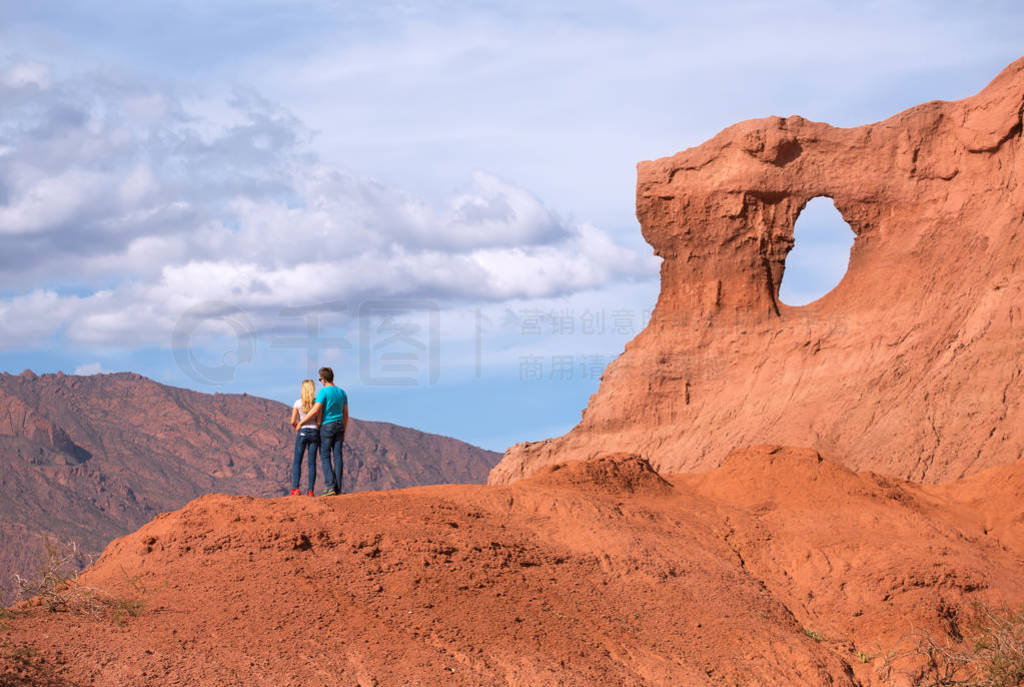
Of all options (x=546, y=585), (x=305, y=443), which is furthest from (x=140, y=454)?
(x=546, y=585)

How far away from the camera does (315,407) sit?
1057 cm

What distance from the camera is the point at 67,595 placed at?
294 inches

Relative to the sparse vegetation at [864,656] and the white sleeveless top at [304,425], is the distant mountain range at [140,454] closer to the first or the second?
the white sleeveless top at [304,425]

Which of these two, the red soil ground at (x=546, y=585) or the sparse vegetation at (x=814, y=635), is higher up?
the red soil ground at (x=546, y=585)

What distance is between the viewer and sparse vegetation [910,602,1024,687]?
8.60 metres

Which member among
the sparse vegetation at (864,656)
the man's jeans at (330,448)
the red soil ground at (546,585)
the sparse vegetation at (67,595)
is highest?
the man's jeans at (330,448)

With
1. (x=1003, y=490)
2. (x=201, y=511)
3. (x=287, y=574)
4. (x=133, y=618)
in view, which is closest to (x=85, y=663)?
(x=133, y=618)

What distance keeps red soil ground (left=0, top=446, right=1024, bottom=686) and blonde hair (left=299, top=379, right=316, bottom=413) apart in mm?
1315

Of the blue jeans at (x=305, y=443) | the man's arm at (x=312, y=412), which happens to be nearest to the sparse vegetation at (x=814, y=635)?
the blue jeans at (x=305, y=443)

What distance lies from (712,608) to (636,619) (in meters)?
0.95

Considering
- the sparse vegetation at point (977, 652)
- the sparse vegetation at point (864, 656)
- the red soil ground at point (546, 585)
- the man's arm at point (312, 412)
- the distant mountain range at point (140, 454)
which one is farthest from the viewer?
the distant mountain range at point (140, 454)

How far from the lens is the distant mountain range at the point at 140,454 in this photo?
55.3 m

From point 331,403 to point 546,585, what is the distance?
3.07 m

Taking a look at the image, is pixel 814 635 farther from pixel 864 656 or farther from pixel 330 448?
pixel 330 448
